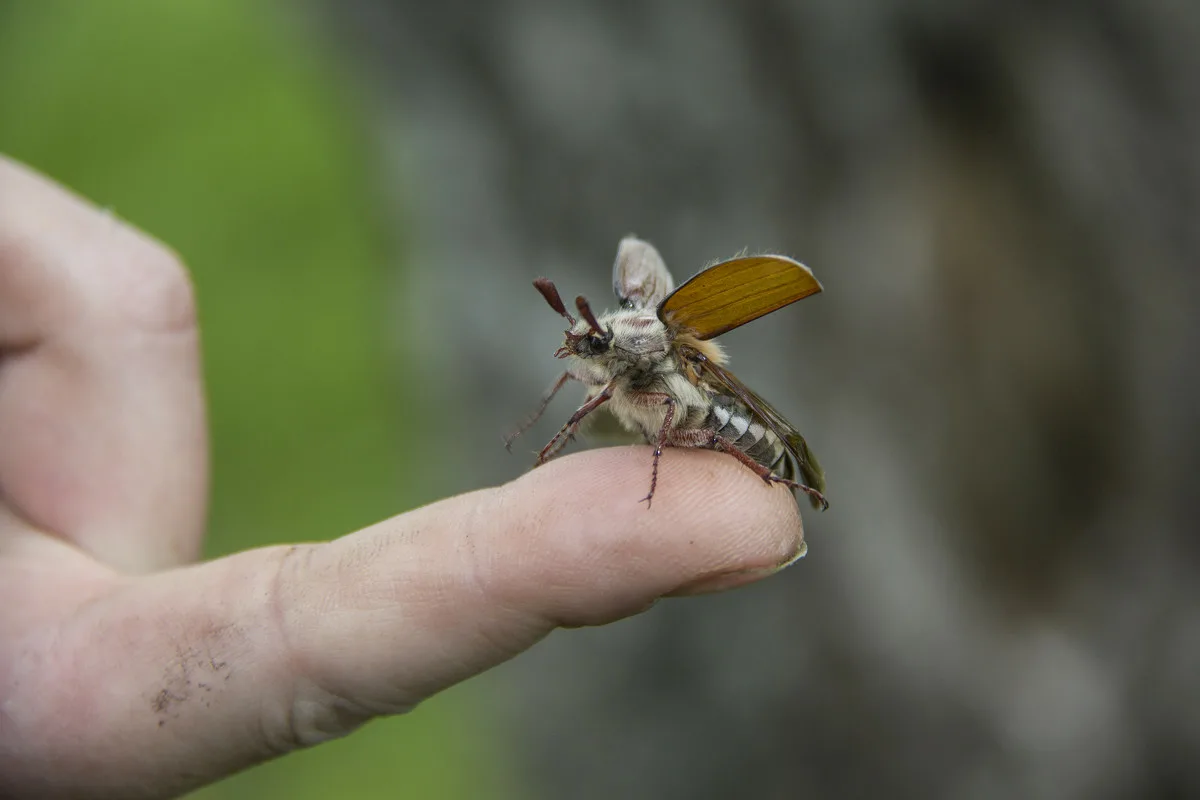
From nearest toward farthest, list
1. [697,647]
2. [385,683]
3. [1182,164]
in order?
[385,683] < [1182,164] < [697,647]

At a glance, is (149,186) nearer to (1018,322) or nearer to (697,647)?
(697,647)

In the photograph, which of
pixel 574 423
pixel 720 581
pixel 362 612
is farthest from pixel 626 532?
pixel 574 423

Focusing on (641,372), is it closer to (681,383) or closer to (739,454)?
(681,383)

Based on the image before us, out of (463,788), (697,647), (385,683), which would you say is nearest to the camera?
(385,683)

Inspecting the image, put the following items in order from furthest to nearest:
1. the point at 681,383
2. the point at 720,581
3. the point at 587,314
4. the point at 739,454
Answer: the point at 681,383
the point at 739,454
the point at 587,314
the point at 720,581

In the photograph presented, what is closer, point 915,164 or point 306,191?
point 915,164

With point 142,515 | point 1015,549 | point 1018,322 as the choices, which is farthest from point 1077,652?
point 142,515

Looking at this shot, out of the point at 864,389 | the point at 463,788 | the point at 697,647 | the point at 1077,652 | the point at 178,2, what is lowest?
the point at 463,788

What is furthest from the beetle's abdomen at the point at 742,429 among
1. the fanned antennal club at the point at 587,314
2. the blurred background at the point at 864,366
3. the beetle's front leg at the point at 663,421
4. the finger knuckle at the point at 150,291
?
the blurred background at the point at 864,366
